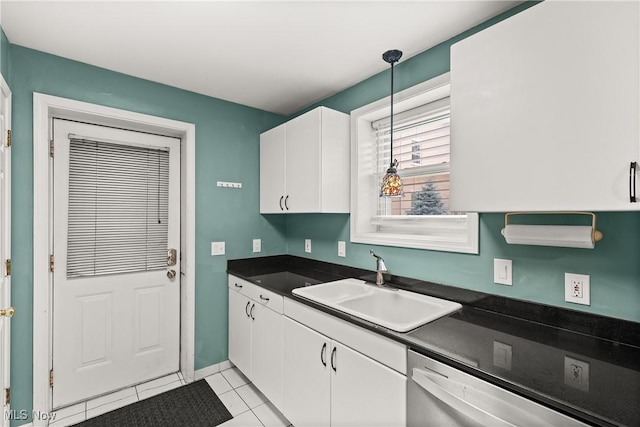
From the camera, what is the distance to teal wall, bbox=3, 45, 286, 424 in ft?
6.07

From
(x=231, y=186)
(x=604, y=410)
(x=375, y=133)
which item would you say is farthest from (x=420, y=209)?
(x=231, y=186)

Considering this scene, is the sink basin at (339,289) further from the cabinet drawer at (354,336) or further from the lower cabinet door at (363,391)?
the lower cabinet door at (363,391)

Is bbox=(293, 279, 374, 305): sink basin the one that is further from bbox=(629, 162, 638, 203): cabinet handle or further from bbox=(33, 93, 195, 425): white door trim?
bbox=(33, 93, 195, 425): white door trim

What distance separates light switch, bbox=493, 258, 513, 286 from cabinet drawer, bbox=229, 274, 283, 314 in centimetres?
125

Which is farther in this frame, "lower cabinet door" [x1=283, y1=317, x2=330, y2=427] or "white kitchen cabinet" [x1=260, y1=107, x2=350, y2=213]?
"white kitchen cabinet" [x1=260, y1=107, x2=350, y2=213]

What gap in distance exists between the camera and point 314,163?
2.25 m

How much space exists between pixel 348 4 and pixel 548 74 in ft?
3.07

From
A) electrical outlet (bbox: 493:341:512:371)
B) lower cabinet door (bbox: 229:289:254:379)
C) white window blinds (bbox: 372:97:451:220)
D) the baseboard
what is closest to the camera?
electrical outlet (bbox: 493:341:512:371)

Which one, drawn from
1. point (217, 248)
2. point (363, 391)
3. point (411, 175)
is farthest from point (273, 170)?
point (363, 391)

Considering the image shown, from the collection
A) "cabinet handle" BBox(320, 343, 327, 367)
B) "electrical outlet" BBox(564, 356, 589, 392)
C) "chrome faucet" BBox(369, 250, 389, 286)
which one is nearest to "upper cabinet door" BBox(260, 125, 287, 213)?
"chrome faucet" BBox(369, 250, 389, 286)

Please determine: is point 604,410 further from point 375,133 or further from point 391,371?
point 375,133

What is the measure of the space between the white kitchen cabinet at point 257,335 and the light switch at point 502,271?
1249 millimetres

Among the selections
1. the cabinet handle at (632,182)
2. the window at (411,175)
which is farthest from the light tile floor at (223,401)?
the cabinet handle at (632,182)

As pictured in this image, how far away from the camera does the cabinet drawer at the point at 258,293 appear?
2027mm
